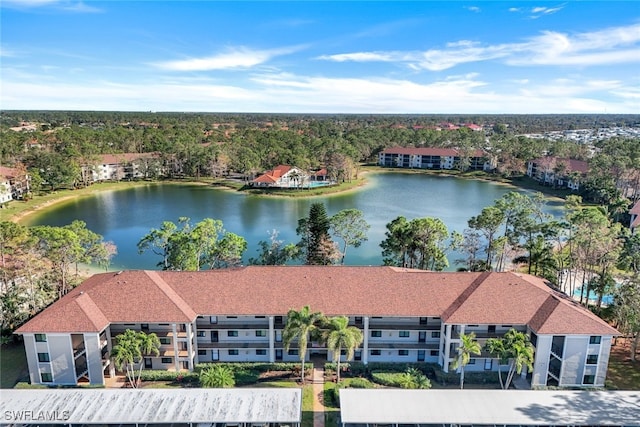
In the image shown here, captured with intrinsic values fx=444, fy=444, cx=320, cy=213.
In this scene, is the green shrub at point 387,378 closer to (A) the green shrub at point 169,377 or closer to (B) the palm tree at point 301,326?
(B) the palm tree at point 301,326

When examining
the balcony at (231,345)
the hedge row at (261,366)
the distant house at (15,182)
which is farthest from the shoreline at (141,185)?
the hedge row at (261,366)

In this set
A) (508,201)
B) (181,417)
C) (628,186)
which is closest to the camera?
(181,417)

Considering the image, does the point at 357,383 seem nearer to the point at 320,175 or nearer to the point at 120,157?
the point at 320,175

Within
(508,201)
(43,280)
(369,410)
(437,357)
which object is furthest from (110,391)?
(508,201)

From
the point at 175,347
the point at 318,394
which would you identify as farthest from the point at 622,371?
the point at 175,347

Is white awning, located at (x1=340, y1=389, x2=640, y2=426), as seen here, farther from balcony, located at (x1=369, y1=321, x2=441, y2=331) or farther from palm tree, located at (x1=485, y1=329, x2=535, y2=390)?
balcony, located at (x1=369, y1=321, x2=441, y2=331)

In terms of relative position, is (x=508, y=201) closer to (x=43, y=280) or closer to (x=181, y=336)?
(x=181, y=336)

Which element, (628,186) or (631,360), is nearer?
(631,360)
